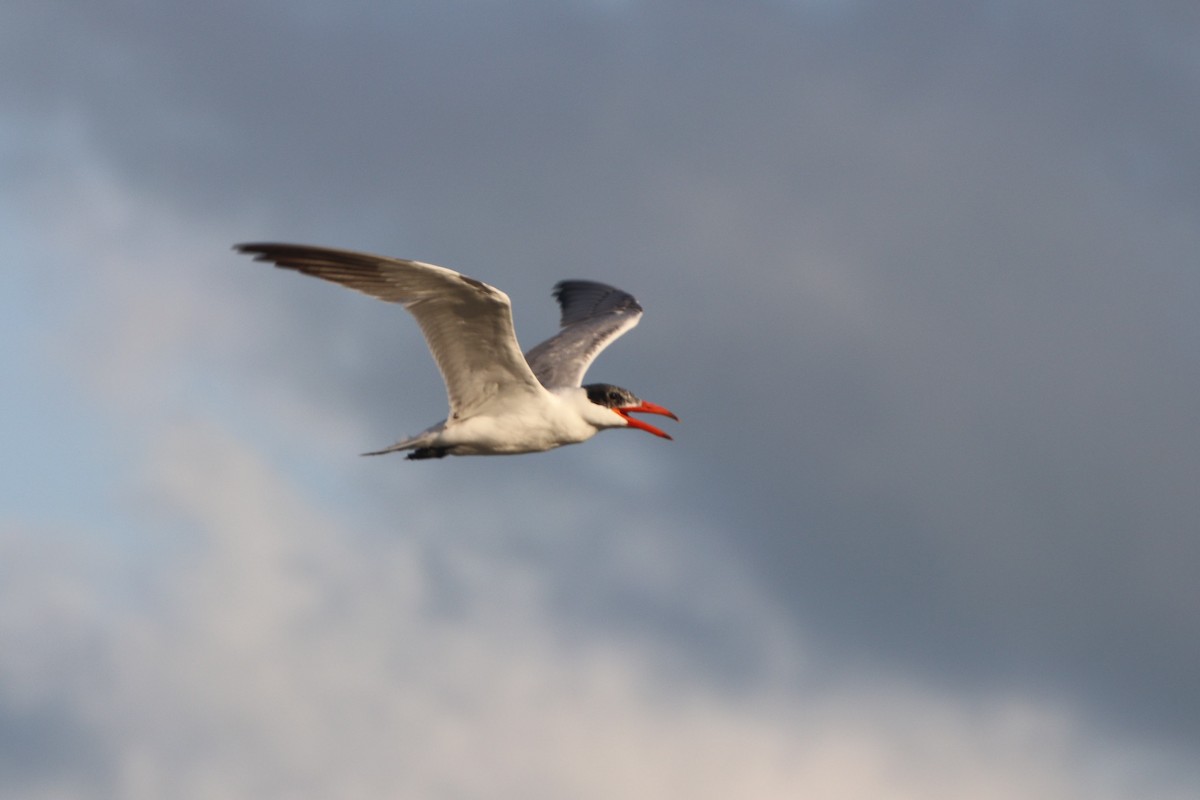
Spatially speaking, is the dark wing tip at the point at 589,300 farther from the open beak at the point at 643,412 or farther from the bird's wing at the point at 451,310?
the bird's wing at the point at 451,310

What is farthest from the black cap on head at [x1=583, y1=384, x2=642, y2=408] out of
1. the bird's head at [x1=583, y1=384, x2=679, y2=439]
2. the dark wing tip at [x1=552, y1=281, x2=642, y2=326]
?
the dark wing tip at [x1=552, y1=281, x2=642, y2=326]

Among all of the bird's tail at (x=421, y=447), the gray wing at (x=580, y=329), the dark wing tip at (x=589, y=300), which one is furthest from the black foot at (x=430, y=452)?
the dark wing tip at (x=589, y=300)

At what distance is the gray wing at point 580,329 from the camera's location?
24.8m

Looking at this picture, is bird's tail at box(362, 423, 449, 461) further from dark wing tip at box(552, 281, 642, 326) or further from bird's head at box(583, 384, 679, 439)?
dark wing tip at box(552, 281, 642, 326)

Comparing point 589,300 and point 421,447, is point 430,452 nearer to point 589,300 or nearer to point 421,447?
point 421,447

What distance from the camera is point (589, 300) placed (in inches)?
1151

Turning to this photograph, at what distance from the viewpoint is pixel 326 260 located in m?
18.5

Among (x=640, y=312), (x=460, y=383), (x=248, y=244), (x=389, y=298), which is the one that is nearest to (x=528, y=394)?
(x=460, y=383)

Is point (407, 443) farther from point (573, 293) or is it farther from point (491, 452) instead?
point (573, 293)

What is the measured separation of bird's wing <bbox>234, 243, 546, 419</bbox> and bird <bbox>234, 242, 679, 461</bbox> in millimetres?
12

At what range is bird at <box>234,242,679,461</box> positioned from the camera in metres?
18.7

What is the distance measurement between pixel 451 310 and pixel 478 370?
137cm

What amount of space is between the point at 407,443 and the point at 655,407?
4.25 m

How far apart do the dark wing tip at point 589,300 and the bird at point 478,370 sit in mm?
2884
